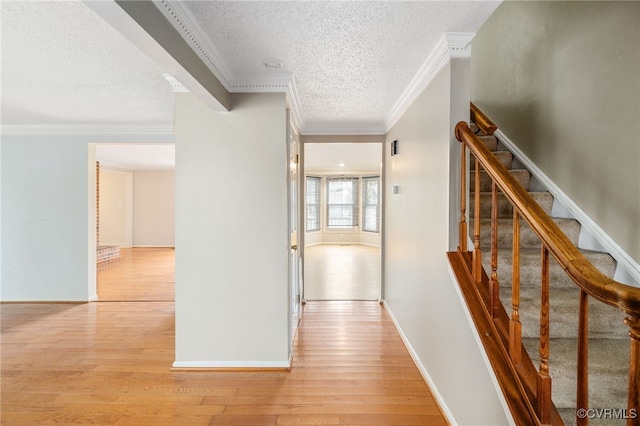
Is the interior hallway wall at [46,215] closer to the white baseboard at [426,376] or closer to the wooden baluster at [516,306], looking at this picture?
the white baseboard at [426,376]

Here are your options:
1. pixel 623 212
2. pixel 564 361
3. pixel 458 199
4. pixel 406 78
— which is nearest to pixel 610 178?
pixel 623 212

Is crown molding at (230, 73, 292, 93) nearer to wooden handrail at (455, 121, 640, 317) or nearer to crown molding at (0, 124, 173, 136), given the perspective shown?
wooden handrail at (455, 121, 640, 317)

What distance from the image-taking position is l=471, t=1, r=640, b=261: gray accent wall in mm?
1665

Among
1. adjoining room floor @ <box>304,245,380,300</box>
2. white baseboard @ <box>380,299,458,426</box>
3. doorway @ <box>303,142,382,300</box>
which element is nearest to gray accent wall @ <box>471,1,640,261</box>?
white baseboard @ <box>380,299,458,426</box>

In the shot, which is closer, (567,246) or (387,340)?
(567,246)

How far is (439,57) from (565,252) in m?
1.49

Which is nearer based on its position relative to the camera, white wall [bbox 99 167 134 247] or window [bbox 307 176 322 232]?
white wall [bbox 99 167 134 247]

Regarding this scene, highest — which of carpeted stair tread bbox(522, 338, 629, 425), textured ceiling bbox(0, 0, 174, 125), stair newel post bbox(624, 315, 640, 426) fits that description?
textured ceiling bbox(0, 0, 174, 125)

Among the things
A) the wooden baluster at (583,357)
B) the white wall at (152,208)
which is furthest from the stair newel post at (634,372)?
the white wall at (152,208)

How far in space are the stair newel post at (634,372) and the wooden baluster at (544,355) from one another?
0.28 m

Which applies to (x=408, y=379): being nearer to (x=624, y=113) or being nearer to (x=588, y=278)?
(x=588, y=278)

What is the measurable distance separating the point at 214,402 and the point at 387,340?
5.57 feet

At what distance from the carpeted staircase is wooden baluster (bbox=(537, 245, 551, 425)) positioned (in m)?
0.22

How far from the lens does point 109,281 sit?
5098 millimetres
